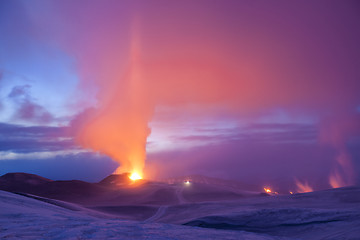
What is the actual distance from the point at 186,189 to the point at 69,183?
22111 millimetres

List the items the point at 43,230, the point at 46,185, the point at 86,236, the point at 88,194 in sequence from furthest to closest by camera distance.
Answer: the point at 46,185 < the point at 88,194 < the point at 43,230 < the point at 86,236

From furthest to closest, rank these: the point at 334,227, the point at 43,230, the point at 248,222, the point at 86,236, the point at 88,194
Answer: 1. the point at 88,194
2. the point at 248,222
3. the point at 334,227
4. the point at 43,230
5. the point at 86,236

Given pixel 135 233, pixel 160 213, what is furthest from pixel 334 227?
pixel 160 213

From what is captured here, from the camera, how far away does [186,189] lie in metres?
47.3

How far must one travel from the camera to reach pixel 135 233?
8.13m

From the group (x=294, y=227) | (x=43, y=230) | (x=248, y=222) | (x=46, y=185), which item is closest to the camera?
(x=43, y=230)

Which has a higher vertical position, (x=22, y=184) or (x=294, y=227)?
(x=22, y=184)

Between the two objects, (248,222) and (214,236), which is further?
(248,222)

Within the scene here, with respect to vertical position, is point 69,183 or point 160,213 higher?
point 69,183

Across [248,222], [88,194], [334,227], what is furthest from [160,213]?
[88,194]

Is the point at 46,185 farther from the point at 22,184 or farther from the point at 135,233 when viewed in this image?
the point at 135,233

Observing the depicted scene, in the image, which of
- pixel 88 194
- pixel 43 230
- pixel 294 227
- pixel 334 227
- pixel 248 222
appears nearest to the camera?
pixel 43 230

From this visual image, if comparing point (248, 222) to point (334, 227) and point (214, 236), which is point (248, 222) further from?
point (214, 236)

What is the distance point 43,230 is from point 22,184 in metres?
52.4
